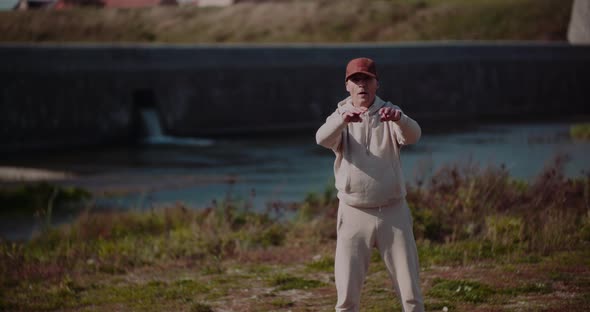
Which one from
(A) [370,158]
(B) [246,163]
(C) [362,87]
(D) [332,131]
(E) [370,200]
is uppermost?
(C) [362,87]

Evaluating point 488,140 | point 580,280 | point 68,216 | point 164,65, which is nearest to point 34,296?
point 580,280

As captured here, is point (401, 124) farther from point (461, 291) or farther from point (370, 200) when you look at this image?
point (461, 291)

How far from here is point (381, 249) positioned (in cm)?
584

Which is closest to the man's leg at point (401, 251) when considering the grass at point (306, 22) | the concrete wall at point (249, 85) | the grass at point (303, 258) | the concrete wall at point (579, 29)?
the grass at point (303, 258)

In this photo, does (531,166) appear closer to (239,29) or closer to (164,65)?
(164,65)

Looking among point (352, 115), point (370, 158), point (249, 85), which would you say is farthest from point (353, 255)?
point (249, 85)

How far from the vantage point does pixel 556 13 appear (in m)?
55.9

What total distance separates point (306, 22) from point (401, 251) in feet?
185

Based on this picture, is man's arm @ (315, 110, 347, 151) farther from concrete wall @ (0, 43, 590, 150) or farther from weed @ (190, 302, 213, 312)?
concrete wall @ (0, 43, 590, 150)

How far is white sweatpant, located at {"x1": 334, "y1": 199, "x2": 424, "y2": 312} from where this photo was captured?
19.0ft

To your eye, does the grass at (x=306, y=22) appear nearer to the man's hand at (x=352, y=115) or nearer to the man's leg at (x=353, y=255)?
the man's leg at (x=353, y=255)

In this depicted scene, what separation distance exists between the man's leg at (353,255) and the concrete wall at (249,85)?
21809 millimetres

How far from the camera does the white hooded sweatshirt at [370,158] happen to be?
576 centimetres

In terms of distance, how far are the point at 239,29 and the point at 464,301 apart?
55495 mm
